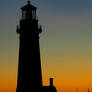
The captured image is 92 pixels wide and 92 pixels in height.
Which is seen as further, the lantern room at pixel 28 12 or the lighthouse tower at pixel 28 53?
the lantern room at pixel 28 12

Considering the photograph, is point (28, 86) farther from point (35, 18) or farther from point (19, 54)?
point (35, 18)

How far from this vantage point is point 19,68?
56.8 meters

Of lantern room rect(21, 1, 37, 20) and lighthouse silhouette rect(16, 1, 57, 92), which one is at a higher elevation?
lantern room rect(21, 1, 37, 20)

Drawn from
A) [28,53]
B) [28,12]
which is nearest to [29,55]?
[28,53]

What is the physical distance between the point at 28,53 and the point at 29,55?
0.34 meters

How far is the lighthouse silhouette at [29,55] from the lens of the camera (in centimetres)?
5575

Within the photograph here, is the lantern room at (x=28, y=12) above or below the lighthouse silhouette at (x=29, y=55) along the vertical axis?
above

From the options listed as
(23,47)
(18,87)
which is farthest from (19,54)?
(18,87)

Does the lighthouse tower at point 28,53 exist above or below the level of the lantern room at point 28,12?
below

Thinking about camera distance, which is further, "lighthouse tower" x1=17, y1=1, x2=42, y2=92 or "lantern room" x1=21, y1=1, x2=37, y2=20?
"lantern room" x1=21, y1=1, x2=37, y2=20

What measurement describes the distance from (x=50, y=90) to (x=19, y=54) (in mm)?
7172

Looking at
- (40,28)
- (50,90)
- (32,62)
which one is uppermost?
(40,28)

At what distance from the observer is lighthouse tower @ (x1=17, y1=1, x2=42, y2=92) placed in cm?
5581

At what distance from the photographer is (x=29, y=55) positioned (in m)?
56.5
